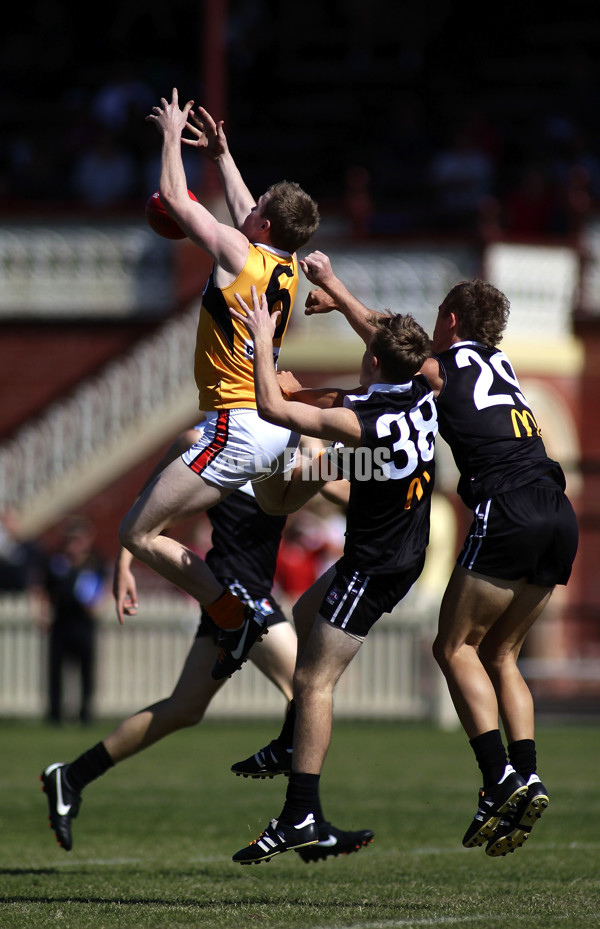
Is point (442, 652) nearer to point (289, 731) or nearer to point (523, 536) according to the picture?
point (523, 536)

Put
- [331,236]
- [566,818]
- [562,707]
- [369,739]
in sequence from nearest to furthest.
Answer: [566,818] → [369,739] → [562,707] → [331,236]

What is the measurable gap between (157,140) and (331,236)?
3.65 meters

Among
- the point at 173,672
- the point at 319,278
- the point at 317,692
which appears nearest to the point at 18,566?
the point at 173,672

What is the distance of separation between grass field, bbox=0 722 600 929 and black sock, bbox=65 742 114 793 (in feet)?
1.49

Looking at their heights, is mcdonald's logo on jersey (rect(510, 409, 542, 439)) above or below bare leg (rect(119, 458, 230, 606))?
above

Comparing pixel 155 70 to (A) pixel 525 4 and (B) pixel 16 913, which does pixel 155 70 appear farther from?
(B) pixel 16 913

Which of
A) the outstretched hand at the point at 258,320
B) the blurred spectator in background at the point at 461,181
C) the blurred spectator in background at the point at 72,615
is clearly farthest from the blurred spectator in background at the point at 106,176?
the outstretched hand at the point at 258,320

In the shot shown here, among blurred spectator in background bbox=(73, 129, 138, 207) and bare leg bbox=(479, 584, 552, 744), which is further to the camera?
blurred spectator in background bbox=(73, 129, 138, 207)

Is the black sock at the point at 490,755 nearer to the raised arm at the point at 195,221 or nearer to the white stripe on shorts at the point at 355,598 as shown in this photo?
the white stripe on shorts at the point at 355,598

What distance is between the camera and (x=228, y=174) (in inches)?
304

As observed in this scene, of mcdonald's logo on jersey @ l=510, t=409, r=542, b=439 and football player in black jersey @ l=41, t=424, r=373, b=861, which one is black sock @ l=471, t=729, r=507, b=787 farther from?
mcdonald's logo on jersey @ l=510, t=409, r=542, b=439

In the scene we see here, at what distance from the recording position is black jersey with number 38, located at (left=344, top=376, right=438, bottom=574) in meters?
6.84

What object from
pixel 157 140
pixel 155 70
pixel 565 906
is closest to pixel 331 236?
pixel 157 140

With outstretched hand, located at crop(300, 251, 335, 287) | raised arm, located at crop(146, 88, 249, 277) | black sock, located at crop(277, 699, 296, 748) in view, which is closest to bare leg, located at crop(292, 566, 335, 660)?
black sock, located at crop(277, 699, 296, 748)
